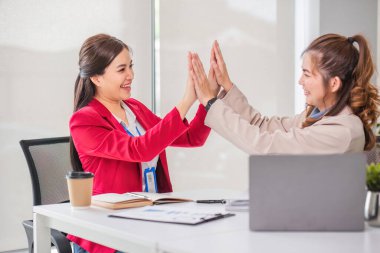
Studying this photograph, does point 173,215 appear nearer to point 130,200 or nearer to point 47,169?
point 130,200

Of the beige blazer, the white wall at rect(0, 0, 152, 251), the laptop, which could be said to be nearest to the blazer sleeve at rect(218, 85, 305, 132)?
the beige blazer

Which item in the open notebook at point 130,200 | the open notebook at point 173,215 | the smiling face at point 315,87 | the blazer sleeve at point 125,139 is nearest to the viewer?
the open notebook at point 173,215

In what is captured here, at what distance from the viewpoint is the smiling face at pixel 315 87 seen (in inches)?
86.9

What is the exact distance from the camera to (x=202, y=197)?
7.43 feet

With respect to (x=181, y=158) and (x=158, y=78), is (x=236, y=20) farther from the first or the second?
(x=181, y=158)

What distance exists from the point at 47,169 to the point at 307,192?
1.52 m

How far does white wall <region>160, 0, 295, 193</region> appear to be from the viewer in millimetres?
4559

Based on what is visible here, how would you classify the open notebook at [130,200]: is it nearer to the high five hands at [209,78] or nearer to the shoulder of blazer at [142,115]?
the high five hands at [209,78]

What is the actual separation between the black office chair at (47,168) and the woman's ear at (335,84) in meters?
1.27

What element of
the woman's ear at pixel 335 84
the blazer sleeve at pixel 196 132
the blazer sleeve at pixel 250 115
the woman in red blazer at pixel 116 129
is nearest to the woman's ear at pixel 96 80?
the woman in red blazer at pixel 116 129

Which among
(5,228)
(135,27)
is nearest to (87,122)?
(5,228)

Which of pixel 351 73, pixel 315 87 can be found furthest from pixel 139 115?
pixel 351 73

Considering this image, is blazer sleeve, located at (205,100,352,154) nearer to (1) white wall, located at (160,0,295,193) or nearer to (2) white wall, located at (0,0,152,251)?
(2) white wall, located at (0,0,152,251)

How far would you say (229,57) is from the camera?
4.81 meters
